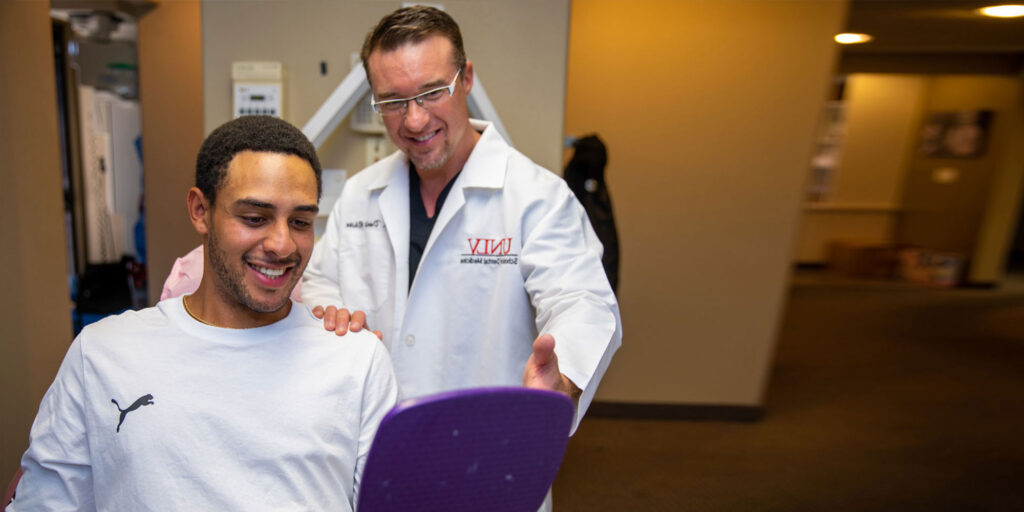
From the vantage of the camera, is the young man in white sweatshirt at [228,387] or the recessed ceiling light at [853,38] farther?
the recessed ceiling light at [853,38]

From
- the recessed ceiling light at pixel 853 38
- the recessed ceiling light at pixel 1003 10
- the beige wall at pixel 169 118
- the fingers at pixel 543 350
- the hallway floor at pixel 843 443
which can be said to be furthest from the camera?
the recessed ceiling light at pixel 853 38

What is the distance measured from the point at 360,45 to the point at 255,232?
104cm

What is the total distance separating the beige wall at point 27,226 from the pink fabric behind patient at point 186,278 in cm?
108

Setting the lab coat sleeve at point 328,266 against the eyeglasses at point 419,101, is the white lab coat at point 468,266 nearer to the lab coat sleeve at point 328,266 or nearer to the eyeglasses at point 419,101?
the lab coat sleeve at point 328,266

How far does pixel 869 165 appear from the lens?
313 inches

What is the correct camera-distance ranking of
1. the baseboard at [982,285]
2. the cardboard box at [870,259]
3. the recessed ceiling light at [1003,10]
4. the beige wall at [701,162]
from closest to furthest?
the beige wall at [701,162]
the recessed ceiling light at [1003,10]
the baseboard at [982,285]
the cardboard box at [870,259]

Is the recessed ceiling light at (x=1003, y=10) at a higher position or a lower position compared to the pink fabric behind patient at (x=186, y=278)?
higher

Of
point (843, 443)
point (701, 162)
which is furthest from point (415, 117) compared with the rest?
point (843, 443)

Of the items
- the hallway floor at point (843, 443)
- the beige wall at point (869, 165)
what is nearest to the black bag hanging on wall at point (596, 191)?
the hallway floor at point (843, 443)

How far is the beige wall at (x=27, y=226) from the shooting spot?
2.04 meters

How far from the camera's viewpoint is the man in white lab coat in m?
1.31

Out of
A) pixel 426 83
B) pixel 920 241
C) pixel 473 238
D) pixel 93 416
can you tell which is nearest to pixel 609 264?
pixel 473 238

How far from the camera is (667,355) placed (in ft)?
11.5

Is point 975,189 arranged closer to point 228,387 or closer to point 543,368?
point 543,368
